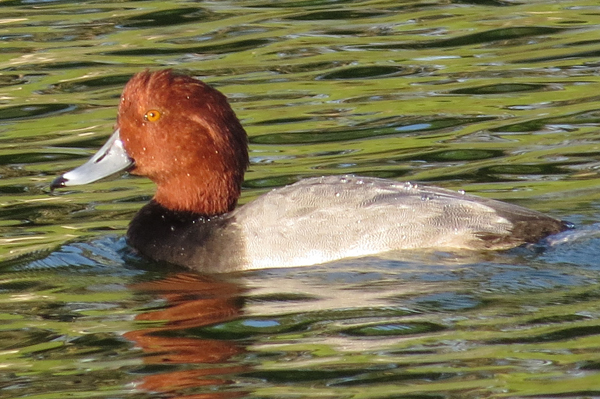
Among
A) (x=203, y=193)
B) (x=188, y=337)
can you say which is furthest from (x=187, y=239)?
(x=188, y=337)

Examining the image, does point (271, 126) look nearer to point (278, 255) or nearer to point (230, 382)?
point (278, 255)

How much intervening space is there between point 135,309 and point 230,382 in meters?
1.42

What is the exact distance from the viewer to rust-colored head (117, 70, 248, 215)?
7676 mm

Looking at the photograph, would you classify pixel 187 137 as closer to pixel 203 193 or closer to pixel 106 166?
pixel 203 193

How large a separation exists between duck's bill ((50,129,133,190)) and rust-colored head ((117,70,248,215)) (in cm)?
10

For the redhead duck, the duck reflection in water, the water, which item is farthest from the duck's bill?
the duck reflection in water

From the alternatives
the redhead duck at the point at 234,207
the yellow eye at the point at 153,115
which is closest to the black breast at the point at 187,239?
the redhead duck at the point at 234,207

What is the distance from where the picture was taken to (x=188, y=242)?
753cm

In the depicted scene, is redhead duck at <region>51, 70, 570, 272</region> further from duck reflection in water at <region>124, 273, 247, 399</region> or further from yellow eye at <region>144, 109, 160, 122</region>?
duck reflection in water at <region>124, 273, 247, 399</region>

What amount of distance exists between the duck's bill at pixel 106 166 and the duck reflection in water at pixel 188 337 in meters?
0.94

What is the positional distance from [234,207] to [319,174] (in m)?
1.41

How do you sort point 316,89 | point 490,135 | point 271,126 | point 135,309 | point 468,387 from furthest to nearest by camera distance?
1. point 316,89
2. point 271,126
3. point 490,135
4. point 135,309
5. point 468,387

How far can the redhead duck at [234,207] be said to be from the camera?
7.11 metres

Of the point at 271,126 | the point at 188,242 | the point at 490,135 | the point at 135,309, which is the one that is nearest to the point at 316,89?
the point at 271,126
